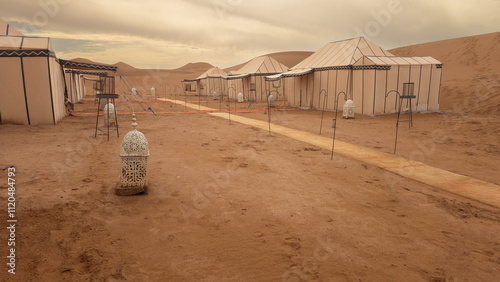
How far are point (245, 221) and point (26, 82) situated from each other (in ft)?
37.3

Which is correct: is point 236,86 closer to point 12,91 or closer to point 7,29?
point 7,29

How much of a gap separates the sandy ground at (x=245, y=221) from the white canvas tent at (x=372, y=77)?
9052 millimetres

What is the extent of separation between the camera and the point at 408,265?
3070 millimetres

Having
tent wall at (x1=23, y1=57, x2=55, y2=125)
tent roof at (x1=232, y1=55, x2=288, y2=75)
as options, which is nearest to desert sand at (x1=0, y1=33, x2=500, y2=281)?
tent wall at (x1=23, y1=57, x2=55, y2=125)

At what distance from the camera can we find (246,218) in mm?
4086

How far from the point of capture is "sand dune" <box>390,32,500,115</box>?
18406 mm

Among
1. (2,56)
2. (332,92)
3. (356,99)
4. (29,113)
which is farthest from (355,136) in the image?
(2,56)

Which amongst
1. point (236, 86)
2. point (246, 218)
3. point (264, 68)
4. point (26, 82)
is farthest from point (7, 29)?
point (236, 86)

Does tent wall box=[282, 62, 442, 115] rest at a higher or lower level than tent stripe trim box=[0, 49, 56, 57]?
lower

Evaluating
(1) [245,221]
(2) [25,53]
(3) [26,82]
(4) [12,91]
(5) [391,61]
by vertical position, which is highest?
(5) [391,61]

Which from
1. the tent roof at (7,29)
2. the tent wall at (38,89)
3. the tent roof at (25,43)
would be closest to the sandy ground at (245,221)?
the tent wall at (38,89)

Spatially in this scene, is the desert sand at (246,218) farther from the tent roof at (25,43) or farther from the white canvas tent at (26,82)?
the tent roof at (25,43)

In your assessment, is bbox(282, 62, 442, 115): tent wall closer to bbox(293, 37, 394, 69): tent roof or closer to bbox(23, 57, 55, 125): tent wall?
bbox(293, 37, 394, 69): tent roof

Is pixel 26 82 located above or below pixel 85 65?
below
